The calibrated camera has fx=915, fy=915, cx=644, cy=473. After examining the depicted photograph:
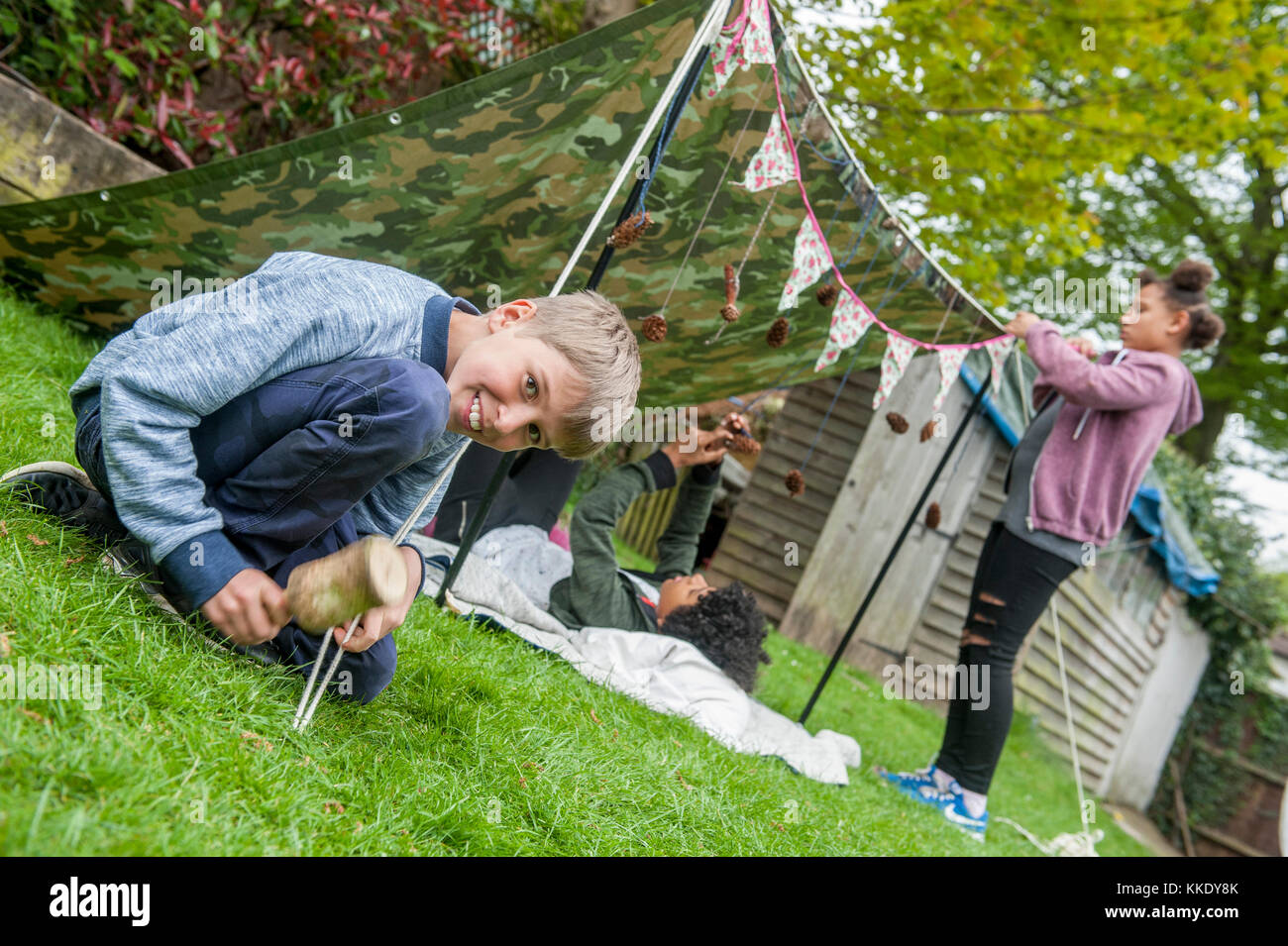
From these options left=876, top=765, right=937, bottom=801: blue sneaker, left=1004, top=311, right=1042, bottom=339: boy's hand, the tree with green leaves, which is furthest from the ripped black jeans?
the tree with green leaves

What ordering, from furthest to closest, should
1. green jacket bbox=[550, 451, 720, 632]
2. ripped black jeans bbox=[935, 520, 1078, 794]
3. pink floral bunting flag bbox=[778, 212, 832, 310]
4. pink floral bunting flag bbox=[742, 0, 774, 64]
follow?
ripped black jeans bbox=[935, 520, 1078, 794] → green jacket bbox=[550, 451, 720, 632] → pink floral bunting flag bbox=[778, 212, 832, 310] → pink floral bunting flag bbox=[742, 0, 774, 64]

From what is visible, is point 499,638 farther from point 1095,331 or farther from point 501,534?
point 1095,331

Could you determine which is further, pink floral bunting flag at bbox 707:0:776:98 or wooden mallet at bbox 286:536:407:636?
pink floral bunting flag at bbox 707:0:776:98

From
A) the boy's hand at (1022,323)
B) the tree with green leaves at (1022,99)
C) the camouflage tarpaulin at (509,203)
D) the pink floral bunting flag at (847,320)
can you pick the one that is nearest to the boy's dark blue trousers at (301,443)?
the camouflage tarpaulin at (509,203)

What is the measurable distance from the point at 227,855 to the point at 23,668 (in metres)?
0.42

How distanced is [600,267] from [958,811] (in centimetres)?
253

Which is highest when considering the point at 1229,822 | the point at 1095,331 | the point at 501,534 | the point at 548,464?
the point at 1095,331

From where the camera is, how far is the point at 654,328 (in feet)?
9.88

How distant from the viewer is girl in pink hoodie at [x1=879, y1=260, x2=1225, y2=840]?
3.42m

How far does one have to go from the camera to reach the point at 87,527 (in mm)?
1784

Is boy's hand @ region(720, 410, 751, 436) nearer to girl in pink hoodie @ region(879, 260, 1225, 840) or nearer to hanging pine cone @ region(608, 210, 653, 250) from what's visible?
hanging pine cone @ region(608, 210, 653, 250)

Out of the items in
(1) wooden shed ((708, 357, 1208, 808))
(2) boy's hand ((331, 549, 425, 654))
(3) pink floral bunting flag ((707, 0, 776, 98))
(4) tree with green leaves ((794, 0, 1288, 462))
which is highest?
(4) tree with green leaves ((794, 0, 1288, 462))

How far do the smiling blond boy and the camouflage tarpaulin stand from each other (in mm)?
1198
